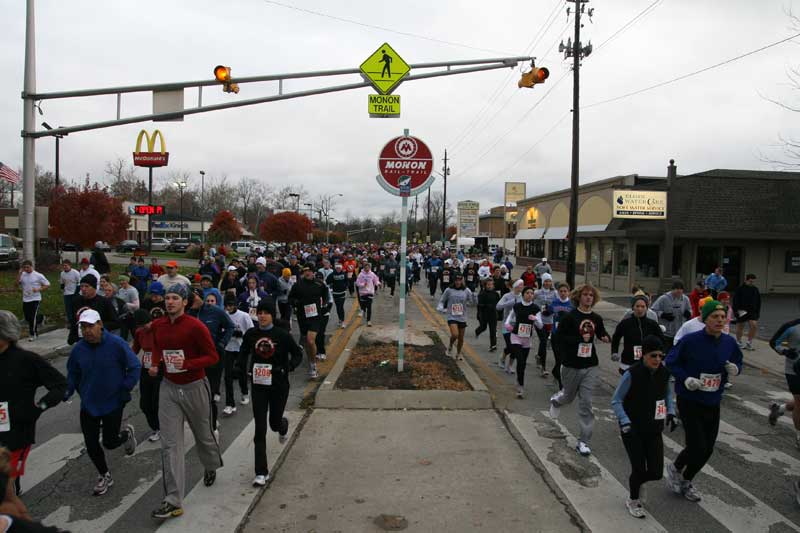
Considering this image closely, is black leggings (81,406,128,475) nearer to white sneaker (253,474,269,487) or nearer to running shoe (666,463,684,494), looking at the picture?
white sneaker (253,474,269,487)

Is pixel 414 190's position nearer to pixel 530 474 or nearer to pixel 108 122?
pixel 530 474

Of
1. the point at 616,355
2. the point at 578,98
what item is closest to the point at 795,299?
the point at 578,98

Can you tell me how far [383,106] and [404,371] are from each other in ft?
15.1

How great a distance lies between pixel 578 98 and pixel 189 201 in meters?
102

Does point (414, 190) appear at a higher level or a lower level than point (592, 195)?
lower

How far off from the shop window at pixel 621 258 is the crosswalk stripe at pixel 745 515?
23022 mm

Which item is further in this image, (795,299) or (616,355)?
(795,299)

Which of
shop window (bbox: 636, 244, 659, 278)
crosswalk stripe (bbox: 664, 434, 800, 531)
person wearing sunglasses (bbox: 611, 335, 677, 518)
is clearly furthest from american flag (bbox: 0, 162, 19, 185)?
shop window (bbox: 636, 244, 659, 278)

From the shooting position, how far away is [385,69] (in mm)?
10430

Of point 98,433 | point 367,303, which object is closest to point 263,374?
point 98,433

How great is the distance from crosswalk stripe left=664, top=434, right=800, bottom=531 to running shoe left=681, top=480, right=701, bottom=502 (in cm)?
5

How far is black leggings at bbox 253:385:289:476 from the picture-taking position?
4973mm

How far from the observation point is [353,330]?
45.3 ft

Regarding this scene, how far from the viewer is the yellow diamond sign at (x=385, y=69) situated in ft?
34.1
